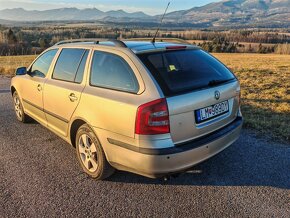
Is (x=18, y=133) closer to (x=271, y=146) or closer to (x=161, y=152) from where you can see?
(x=161, y=152)

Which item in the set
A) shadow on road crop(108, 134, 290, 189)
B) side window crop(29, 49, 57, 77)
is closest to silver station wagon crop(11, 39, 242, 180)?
shadow on road crop(108, 134, 290, 189)

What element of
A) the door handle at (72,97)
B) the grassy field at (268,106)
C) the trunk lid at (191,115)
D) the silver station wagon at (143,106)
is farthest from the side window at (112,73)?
the grassy field at (268,106)

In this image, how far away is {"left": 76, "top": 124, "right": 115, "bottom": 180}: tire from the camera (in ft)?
11.4

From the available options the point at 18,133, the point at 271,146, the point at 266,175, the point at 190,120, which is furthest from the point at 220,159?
the point at 18,133

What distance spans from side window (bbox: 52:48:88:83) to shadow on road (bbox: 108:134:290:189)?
4.69 feet

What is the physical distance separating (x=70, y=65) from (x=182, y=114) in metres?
1.94

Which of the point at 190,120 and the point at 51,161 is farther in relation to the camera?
the point at 51,161

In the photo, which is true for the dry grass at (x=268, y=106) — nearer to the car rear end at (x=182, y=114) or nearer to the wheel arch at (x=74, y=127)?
the car rear end at (x=182, y=114)

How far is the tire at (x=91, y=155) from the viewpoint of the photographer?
3486mm

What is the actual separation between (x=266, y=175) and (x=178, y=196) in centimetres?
123

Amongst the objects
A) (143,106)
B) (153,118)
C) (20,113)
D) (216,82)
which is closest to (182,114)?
(153,118)

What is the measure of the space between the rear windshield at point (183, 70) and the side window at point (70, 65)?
1023 millimetres

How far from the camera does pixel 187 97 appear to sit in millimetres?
3055

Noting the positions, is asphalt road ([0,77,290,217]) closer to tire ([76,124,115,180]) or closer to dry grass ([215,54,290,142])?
tire ([76,124,115,180])
